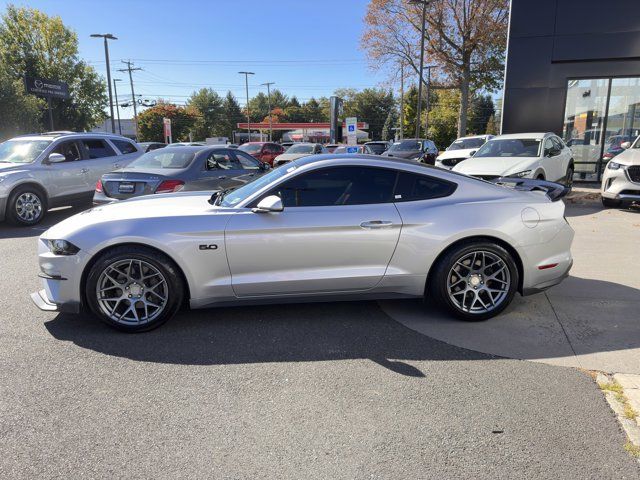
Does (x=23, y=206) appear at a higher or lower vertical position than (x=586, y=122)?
lower

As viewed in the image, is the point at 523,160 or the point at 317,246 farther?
the point at 523,160

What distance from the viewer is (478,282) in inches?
169

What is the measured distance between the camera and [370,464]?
2.50 m

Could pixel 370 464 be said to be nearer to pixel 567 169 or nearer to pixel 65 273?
pixel 65 273

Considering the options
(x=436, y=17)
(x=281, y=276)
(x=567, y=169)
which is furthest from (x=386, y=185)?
(x=436, y=17)

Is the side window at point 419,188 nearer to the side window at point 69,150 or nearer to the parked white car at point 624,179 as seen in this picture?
the parked white car at point 624,179

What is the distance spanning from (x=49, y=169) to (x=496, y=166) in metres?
9.25

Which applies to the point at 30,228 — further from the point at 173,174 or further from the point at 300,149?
the point at 300,149

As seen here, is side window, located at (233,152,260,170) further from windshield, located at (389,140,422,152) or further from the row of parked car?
windshield, located at (389,140,422,152)

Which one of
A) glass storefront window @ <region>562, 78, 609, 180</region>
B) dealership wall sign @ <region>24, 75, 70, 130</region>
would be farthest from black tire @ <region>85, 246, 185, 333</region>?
dealership wall sign @ <region>24, 75, 70, 130</region>

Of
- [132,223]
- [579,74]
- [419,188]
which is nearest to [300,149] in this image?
[579,74]

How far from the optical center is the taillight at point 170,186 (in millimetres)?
7570

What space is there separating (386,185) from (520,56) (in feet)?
43.9

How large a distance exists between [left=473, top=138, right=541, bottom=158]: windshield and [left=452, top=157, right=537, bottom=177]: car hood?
43 centimetres
